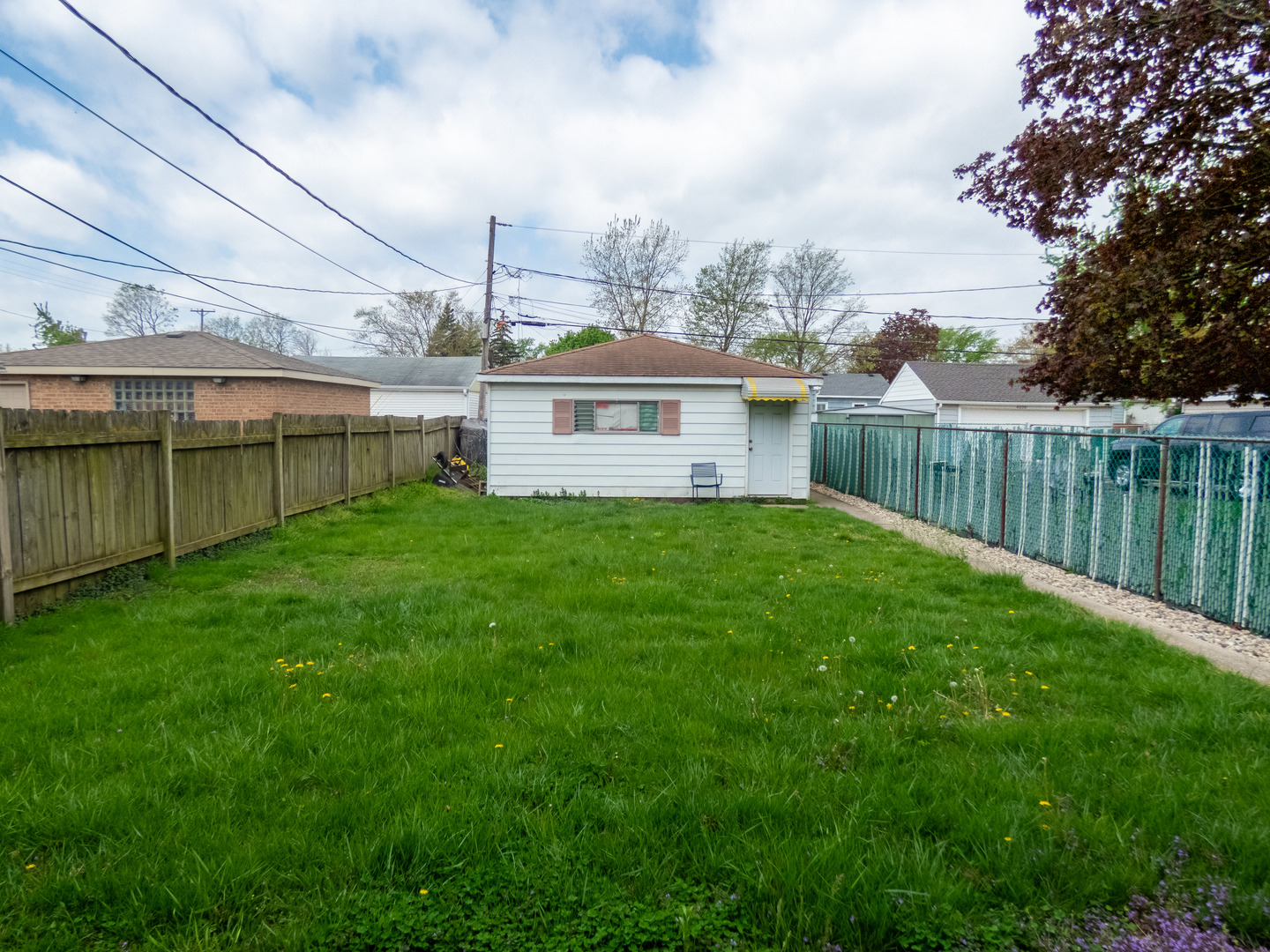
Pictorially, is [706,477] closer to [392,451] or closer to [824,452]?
[824,452]

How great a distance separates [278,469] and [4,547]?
4300 mm

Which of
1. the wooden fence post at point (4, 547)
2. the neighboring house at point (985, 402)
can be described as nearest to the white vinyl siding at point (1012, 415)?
the neighboring house at point (985, 402)

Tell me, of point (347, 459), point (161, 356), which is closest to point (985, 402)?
point (347, 459)

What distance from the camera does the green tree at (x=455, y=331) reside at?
43719 millimetres

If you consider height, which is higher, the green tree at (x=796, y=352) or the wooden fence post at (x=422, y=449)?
the green tree at (x=796, y=352)

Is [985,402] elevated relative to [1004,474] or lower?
elevated

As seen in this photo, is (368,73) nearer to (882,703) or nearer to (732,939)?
(882,703)

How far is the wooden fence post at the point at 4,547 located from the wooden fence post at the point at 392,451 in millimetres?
8788

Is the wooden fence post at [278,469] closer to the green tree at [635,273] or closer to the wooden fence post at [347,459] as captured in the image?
the wooden fence post at [347,459]

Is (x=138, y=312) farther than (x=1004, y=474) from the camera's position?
Yes

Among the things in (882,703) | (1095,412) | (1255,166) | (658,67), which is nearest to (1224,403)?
(1095,412)

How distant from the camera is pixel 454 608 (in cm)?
522

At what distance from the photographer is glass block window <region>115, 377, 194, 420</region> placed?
52.9 ft

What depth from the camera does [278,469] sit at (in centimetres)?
892
